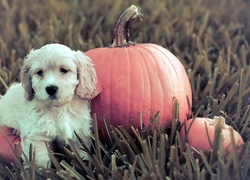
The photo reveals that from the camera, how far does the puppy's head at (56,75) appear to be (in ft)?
9.86

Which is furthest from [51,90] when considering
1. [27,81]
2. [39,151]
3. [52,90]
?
[39,151]

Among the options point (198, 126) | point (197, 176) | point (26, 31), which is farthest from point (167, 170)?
point (26, 31)

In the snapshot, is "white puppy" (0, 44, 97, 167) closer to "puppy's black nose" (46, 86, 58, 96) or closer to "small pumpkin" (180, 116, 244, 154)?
"puppy's black nose" (46, 86, 58, 96)

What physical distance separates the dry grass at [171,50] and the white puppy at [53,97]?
0.49 feet

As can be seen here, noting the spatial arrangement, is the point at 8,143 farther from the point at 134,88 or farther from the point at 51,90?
the point at 134,88

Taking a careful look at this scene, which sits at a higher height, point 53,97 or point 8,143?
point 53,97

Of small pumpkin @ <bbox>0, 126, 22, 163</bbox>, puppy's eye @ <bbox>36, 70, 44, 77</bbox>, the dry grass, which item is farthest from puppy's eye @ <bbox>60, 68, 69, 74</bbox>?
small pumpkin @ <bbox>0, 126, 22, 163</bbox>

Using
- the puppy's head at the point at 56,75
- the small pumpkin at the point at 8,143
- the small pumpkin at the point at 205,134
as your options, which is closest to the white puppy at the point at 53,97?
the puppy's head at the point at 56,75

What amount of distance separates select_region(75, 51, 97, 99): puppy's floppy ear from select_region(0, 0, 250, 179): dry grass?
265 millimetres

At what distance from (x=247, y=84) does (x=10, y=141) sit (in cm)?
182

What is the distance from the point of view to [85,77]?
315cm

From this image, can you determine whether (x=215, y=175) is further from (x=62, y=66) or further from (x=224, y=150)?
(x=62, y=66)

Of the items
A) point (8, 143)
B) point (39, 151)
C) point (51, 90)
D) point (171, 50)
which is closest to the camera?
point (51, 90)

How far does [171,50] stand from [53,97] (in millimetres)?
2277
